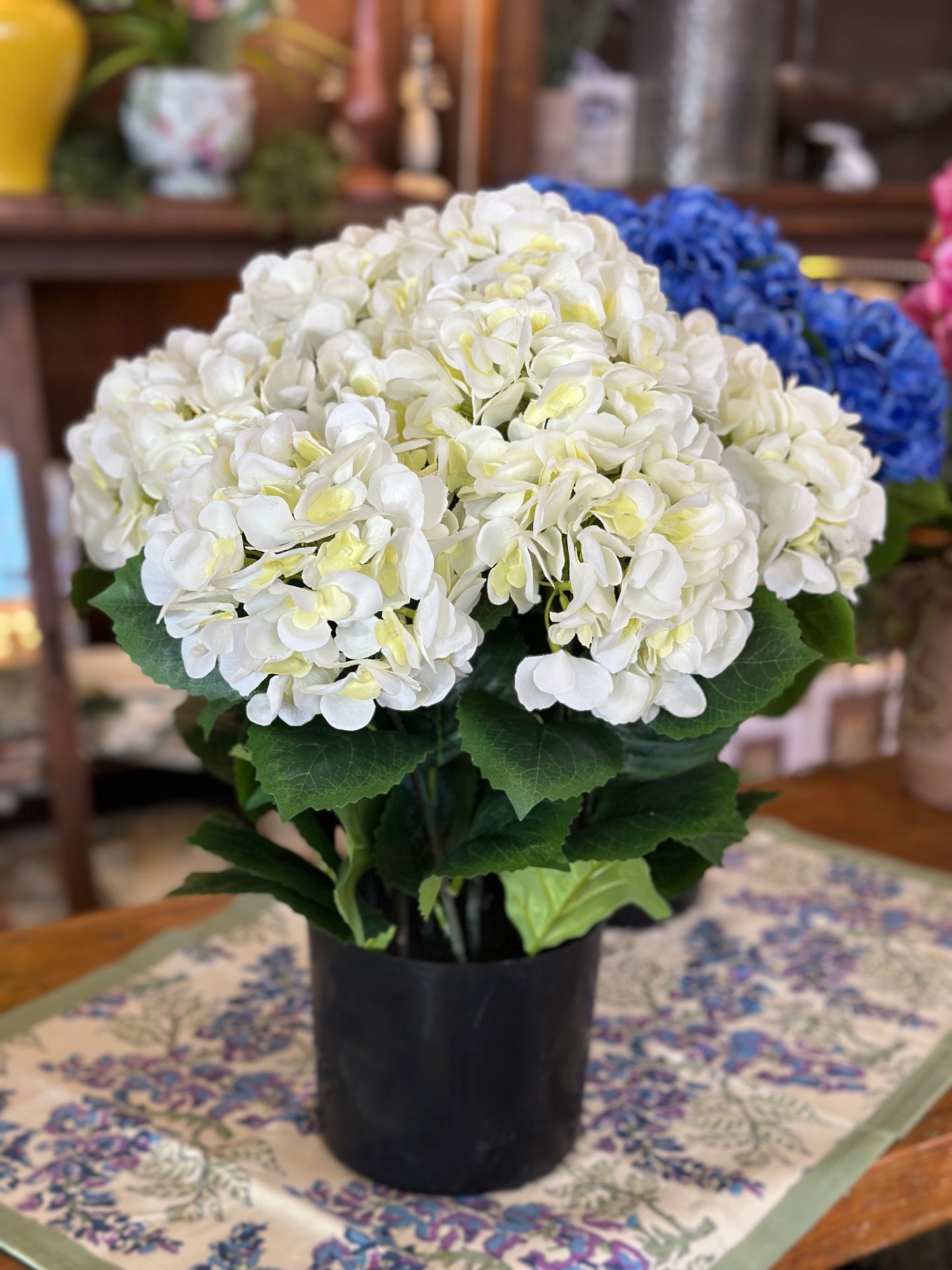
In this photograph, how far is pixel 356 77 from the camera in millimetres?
2121

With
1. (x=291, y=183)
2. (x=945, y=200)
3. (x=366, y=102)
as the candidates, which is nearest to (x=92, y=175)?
(x=291, y=183)

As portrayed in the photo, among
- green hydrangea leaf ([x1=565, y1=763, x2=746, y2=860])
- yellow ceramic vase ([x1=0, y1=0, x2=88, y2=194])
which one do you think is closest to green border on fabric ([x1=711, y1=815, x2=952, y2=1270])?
green hydrangea leaf ([x1=565, y1=763, x2=746, y2=860])

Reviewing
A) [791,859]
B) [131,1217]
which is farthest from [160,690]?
[131,1217]

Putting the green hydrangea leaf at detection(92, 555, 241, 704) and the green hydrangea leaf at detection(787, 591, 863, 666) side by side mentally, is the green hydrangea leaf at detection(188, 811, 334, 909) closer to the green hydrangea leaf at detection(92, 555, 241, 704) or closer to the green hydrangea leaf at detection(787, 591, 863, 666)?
the green hydrangea leaf at detection(92, 555, 241, 704)

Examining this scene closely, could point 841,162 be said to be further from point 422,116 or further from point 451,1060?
point 451,1060

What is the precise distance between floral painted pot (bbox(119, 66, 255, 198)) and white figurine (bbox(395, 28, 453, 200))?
308 mm

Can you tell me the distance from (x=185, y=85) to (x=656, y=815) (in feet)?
5.01

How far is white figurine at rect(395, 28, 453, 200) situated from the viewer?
85.1 inches

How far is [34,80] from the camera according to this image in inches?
69.6

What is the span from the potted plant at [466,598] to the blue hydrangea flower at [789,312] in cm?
18

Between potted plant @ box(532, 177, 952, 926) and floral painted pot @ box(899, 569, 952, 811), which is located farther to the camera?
floral painted pot @ box(899, 569, 952, 811)

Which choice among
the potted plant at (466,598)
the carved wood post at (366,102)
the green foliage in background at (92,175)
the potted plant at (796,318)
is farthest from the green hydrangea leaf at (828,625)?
the carved wood post at (366,102)

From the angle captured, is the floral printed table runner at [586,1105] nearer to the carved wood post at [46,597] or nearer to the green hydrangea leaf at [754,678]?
the green hydrangea leaf at [754,678]

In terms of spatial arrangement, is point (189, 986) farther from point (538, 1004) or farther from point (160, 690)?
point (160, 690)
